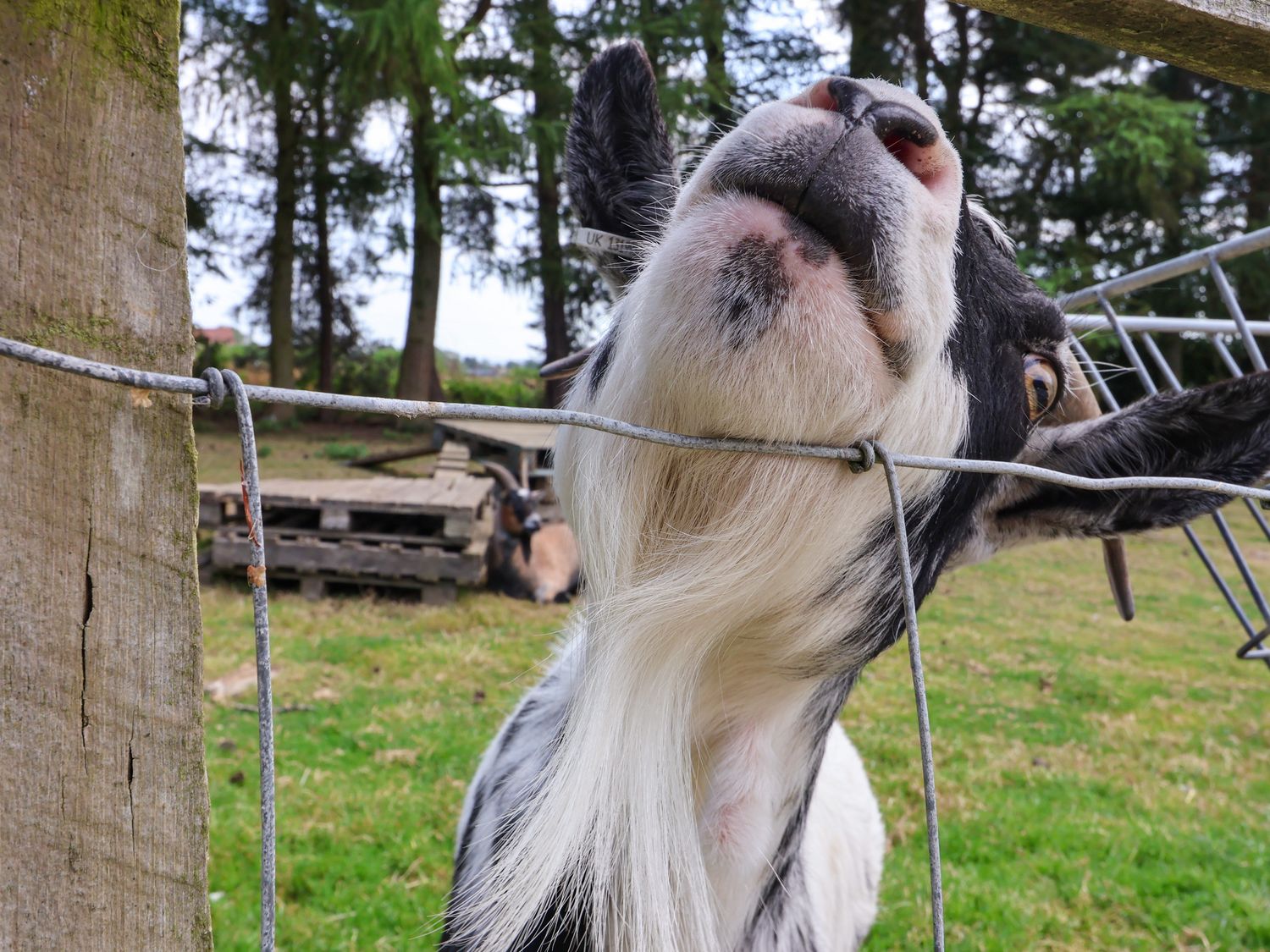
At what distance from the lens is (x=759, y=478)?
3.94ft

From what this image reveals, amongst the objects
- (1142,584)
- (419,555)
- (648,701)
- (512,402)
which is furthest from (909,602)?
(512,402)

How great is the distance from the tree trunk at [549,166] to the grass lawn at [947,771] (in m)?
5.38

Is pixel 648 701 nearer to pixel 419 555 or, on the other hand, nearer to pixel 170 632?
pixel 170 632

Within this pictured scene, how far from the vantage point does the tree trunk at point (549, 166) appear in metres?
12.5

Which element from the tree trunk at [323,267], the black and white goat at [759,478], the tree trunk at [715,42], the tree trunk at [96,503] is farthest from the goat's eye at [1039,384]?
the tree trunk at [323,267]

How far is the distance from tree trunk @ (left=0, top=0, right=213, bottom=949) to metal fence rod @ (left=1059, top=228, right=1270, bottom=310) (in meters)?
2.22

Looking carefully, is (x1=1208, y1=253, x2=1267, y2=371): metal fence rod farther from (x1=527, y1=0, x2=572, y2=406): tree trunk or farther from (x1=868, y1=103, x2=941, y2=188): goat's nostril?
(x1=527, y1=0, x2=572, y2=406): tree trunk

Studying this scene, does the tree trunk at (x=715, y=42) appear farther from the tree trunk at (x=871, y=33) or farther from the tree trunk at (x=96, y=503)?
the tree trunk at (x=96, y=503)

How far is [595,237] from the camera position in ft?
5.85

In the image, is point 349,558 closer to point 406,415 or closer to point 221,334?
point 406,415

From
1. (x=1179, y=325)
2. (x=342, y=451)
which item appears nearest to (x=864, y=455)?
(x=1179, y=325)

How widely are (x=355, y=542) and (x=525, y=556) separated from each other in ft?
4.65

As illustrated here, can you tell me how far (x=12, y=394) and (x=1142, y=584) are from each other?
10.9 metres

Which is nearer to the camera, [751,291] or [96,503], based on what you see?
[96,503]
